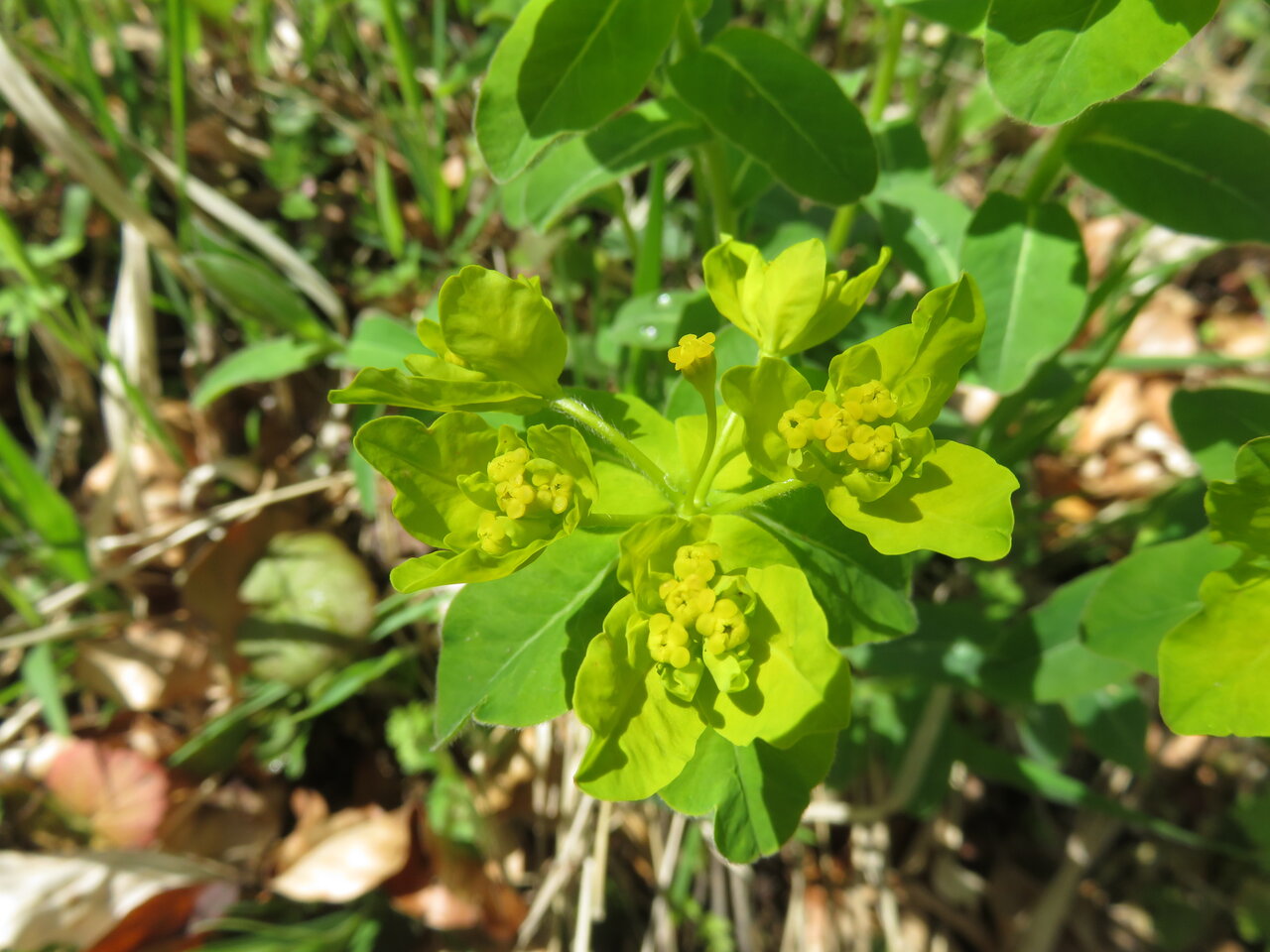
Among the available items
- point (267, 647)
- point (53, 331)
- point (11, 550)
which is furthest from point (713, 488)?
point (11, 550)

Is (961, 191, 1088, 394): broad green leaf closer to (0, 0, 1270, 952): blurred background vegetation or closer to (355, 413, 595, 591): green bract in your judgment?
(0, 0, 1270, 952): blurred background vegetation

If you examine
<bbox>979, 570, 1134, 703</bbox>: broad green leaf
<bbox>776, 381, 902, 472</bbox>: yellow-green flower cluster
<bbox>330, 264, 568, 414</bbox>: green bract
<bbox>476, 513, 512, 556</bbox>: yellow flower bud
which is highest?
<bbox>330, 264, 568, 414</bbox>: green bract

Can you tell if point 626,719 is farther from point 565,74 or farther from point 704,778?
point 565,74

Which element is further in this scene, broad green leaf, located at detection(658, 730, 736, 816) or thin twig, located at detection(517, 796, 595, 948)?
thin twig, located at detection(517, 796, 595, 948)

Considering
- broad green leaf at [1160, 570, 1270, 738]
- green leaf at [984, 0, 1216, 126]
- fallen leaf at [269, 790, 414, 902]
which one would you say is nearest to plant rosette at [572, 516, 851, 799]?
broad green leaf at [1160, 570, 1270, 738]

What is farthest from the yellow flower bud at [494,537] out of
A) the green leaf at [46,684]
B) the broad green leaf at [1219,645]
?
→ the green leaf at [46,684]
